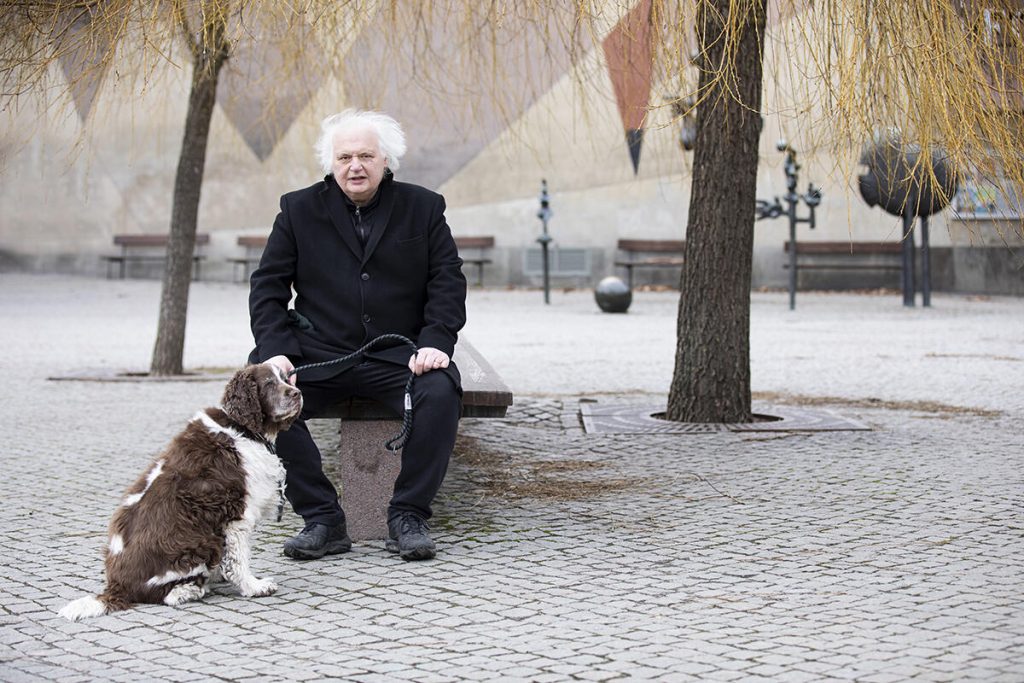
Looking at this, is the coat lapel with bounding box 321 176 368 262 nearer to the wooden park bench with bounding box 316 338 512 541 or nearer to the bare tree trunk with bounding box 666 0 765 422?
the wooden park bench with bounding box 316 338 512 541

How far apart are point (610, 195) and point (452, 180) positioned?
2.96 meters

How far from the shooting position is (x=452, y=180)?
86.9 feet

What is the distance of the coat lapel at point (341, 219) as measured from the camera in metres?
5.41

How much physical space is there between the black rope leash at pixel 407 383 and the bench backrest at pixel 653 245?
21.1 m

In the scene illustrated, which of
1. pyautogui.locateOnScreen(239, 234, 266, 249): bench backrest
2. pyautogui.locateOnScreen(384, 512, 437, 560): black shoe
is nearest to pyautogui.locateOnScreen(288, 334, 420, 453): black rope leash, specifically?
pyautogui.locateOnScreen(384, 512, 437, 560): black shoe

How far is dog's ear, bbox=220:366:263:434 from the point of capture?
15.2 ft

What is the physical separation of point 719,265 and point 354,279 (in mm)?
3461

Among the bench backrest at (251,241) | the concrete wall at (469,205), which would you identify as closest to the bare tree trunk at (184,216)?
the concrete wall at (469,205)

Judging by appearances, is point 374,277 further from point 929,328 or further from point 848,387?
point 929,328

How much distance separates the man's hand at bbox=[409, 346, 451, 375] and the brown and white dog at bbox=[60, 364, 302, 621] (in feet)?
1.92

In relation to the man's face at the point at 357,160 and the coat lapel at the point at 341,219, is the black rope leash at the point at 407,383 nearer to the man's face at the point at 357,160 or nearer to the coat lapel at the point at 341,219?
the coat lapel at the point at 341,219

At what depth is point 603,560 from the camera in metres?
5.05

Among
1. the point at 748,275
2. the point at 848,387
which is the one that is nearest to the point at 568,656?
the point at 748,275

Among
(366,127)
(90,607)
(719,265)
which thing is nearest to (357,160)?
(366,127)
